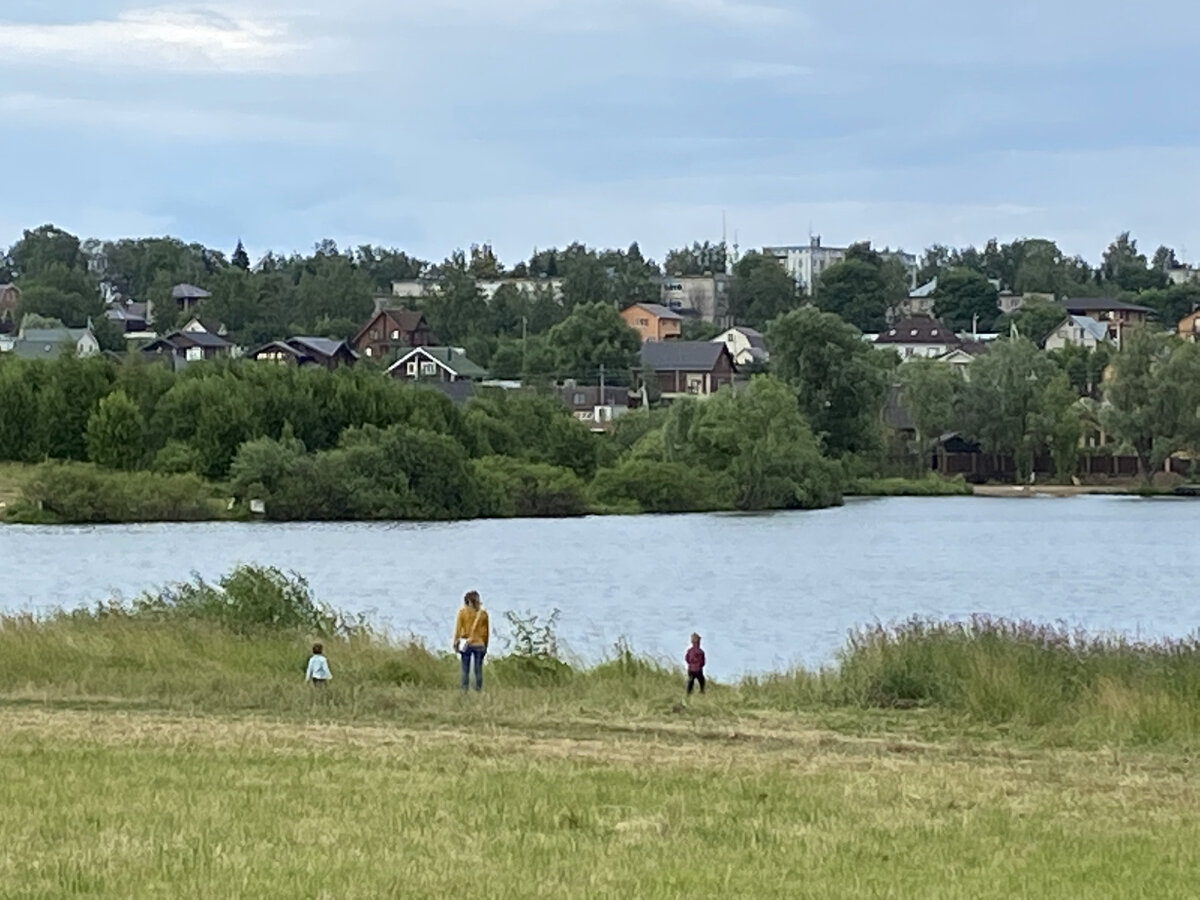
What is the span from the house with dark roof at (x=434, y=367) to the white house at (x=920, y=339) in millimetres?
46657

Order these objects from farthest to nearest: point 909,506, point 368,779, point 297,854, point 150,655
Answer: point 909,506 < point 150,655 < point 368,779 < point 297,854

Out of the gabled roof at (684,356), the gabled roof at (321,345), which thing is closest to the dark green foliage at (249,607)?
the gabled roof at (684,356)

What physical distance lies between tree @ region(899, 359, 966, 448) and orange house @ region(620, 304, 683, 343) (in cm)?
7792

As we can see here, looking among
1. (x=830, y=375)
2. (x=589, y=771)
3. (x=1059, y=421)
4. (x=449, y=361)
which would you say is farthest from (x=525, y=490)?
(x=589, y=771)

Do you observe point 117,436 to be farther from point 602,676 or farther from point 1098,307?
point 1098,307

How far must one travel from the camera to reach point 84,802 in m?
13.6

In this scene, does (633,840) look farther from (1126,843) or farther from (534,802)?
(1126,843)

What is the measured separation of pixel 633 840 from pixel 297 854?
2.04 m

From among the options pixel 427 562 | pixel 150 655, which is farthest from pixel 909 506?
pixel 150 655

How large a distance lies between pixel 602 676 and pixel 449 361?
119 m

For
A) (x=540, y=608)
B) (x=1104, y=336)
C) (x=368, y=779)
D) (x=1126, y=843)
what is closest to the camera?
(x=1126, y=843)

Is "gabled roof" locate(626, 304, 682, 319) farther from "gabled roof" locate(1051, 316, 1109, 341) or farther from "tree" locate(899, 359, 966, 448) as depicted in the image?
"tree" locate(899, 359, 966, 448)

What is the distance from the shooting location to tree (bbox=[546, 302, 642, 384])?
140 meters

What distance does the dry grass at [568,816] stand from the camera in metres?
11.3
